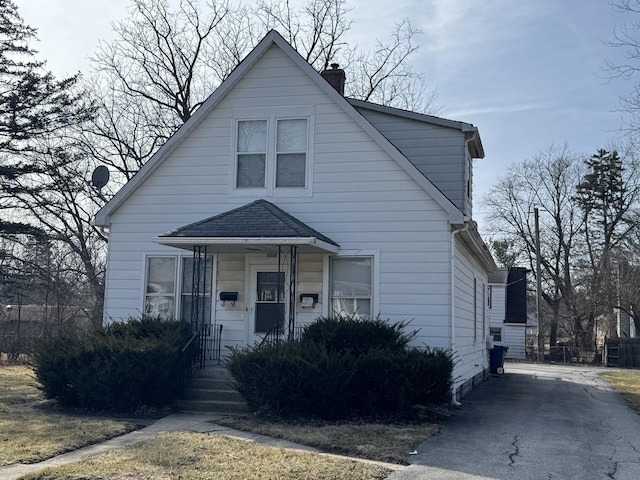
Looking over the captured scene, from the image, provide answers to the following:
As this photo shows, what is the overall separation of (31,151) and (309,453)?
20.6 m

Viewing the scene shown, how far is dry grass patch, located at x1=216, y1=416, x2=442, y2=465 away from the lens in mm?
7877

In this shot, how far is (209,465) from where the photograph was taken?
6953 mm

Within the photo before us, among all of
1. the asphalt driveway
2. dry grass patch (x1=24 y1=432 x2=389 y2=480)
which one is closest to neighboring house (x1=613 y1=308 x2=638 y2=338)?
the asphalt driveway

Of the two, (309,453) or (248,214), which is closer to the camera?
(309,453)

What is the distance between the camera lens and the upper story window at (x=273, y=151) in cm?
1338

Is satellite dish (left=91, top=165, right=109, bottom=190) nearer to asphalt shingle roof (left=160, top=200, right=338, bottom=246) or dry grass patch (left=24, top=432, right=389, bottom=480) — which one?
asphalt shingle roof (left=160, top=200, right=338, bottom=246)

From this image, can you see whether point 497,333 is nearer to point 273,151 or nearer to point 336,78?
Answer: point 336,78

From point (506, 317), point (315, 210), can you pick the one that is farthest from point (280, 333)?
point (506, 317)

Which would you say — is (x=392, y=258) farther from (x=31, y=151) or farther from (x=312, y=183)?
(x=31, y=151)

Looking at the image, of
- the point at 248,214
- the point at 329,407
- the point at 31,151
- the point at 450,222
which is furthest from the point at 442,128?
the point at 31,151

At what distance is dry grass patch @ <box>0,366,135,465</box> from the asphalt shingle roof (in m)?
3.67

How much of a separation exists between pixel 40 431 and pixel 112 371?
1.91 m

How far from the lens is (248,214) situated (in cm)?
1276

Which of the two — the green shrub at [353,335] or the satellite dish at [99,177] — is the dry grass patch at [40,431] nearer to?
the green shrub at [353,335]
